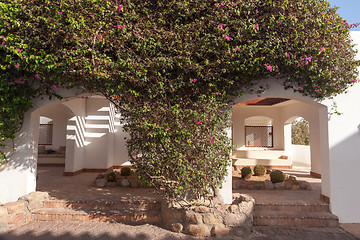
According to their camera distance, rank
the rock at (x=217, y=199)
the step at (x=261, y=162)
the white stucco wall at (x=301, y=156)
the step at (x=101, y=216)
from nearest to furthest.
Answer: the rock at (x=217, y=199), the step at (x=101, y=216), the step at (x=261, y=162), the white stucco wall at (x=301, y=156)

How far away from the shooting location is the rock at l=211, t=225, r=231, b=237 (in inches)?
167

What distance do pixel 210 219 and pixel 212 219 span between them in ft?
0.13

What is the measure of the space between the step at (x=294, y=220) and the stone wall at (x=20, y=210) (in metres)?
4.71

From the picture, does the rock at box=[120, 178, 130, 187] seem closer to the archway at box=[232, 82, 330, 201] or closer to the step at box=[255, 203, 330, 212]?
the step at box=[255, 203, 330, 212]

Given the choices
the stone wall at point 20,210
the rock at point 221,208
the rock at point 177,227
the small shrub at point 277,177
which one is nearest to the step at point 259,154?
the small shrub at point 277,177

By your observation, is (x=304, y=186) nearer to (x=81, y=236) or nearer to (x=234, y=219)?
(x=234, y=219)

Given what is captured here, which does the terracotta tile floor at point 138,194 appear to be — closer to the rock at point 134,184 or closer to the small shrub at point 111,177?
the rock at point 134,184

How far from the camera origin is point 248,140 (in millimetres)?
15180

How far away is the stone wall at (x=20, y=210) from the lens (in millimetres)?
4324

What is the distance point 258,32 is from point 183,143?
2.68m

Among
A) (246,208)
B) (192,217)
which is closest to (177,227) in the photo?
(192,217)

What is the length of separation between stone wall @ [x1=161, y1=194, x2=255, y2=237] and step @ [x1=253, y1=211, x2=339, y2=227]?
15.0 inches

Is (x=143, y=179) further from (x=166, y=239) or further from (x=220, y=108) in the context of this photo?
(x=220, y=108)

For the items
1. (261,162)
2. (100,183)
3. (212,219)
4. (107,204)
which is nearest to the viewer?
(212,219)
